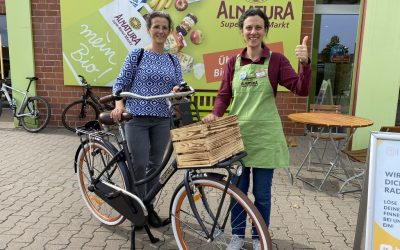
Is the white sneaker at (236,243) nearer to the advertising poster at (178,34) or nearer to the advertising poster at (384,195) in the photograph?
the advertising poster at (384,195)

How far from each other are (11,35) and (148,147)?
5.46 metres

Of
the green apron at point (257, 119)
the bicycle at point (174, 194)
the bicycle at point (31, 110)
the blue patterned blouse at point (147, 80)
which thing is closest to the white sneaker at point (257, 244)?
the bicycle at point (174, 194)

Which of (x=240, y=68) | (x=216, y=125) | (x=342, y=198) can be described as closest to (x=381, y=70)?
(x=342, y=198)

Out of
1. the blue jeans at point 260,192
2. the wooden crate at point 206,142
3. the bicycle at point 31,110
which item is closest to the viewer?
the wooden crate at point 206,142

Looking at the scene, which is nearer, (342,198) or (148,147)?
(148,147)

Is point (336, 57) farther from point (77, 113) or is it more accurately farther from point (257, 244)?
point (257, 244)

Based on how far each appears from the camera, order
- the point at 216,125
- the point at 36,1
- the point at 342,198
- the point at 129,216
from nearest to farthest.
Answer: the point at 216,125, the point at 129,216, the point at 342,198, the point at 36,1

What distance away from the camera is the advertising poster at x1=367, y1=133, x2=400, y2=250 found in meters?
2.22

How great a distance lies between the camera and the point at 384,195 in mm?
2254

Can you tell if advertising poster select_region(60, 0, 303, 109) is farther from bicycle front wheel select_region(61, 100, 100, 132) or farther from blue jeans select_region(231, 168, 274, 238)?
blue jeans select_region(231, 168, 274, 238)

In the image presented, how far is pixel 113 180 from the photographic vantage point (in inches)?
123

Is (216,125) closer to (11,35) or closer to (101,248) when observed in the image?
(101,248)

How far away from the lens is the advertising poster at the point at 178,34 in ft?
21.3

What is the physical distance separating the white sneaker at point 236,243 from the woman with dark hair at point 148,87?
2.43ft
